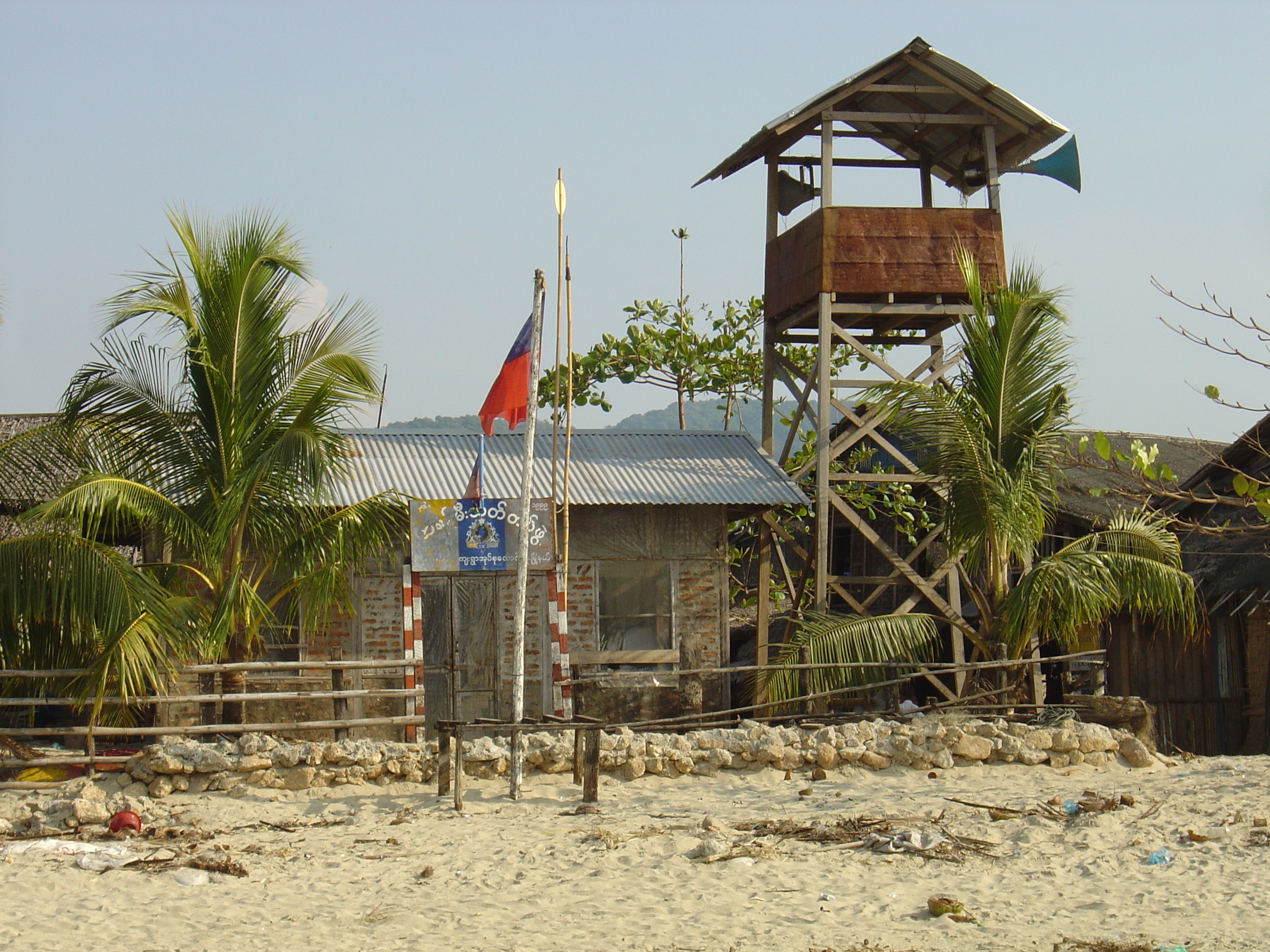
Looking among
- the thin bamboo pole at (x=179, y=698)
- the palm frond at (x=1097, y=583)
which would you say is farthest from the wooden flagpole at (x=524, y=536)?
the palm frond at (x=1097, y=583)

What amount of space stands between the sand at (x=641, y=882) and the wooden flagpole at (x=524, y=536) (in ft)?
1.31

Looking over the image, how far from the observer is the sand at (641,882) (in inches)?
286

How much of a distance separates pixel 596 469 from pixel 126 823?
21.2 ft

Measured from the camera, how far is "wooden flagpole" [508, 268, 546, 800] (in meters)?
10.8

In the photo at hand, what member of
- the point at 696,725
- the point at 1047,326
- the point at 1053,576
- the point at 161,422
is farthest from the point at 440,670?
the point at 1047,326

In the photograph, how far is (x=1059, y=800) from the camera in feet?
32.8

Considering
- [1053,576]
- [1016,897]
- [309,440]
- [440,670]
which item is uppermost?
[309,440]

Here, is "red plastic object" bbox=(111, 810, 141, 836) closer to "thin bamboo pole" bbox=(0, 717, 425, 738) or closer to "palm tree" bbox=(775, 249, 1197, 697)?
"thin bamboo pole" bbox=(0, 717, 425, 738)

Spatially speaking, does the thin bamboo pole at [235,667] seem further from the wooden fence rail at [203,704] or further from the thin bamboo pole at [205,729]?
the thin bamboo pole at [205,729]

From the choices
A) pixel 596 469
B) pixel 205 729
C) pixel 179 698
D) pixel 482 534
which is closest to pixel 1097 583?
pixel 596 469

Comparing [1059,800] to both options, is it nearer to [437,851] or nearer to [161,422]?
[437,851]

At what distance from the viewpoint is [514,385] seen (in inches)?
453

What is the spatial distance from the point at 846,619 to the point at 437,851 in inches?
207

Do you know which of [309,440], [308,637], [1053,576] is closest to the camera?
[309,440]
